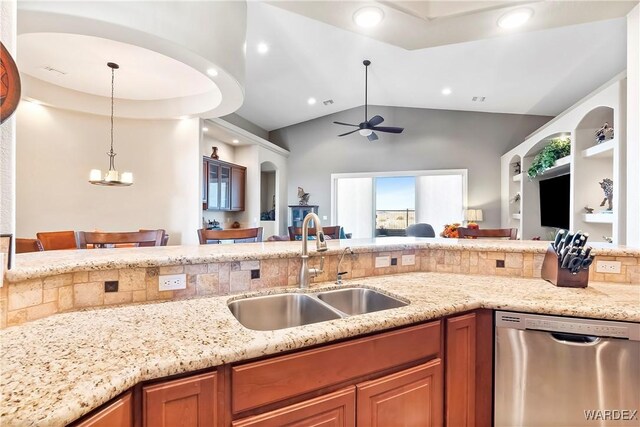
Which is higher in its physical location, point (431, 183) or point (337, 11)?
point (337, 11)

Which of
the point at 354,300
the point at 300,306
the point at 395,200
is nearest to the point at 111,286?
the point at 300,306

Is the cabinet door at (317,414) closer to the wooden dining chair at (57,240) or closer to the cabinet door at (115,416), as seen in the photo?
the cabinet door at (115,416)

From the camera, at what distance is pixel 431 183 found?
7.03m

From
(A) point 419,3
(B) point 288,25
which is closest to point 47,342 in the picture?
(A) point 419,3

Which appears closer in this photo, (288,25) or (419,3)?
(419,3)

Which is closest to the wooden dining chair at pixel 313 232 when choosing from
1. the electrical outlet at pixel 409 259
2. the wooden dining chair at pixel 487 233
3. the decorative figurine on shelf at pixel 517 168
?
the electrical outlet at pixel 409 259

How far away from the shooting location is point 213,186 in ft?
17.9

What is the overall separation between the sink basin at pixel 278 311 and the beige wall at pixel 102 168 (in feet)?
11.5

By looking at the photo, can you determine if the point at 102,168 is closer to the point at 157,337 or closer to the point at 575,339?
the point at 157,337

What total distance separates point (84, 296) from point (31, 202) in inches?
157

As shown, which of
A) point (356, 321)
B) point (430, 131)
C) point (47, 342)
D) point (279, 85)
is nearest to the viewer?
point (47, 342)

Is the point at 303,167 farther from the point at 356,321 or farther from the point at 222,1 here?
the point at 356,321

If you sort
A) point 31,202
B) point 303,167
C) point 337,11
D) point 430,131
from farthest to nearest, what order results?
point 303,167
point 430,131
point 31,202
point 337,11

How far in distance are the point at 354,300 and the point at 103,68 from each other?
3811mm
